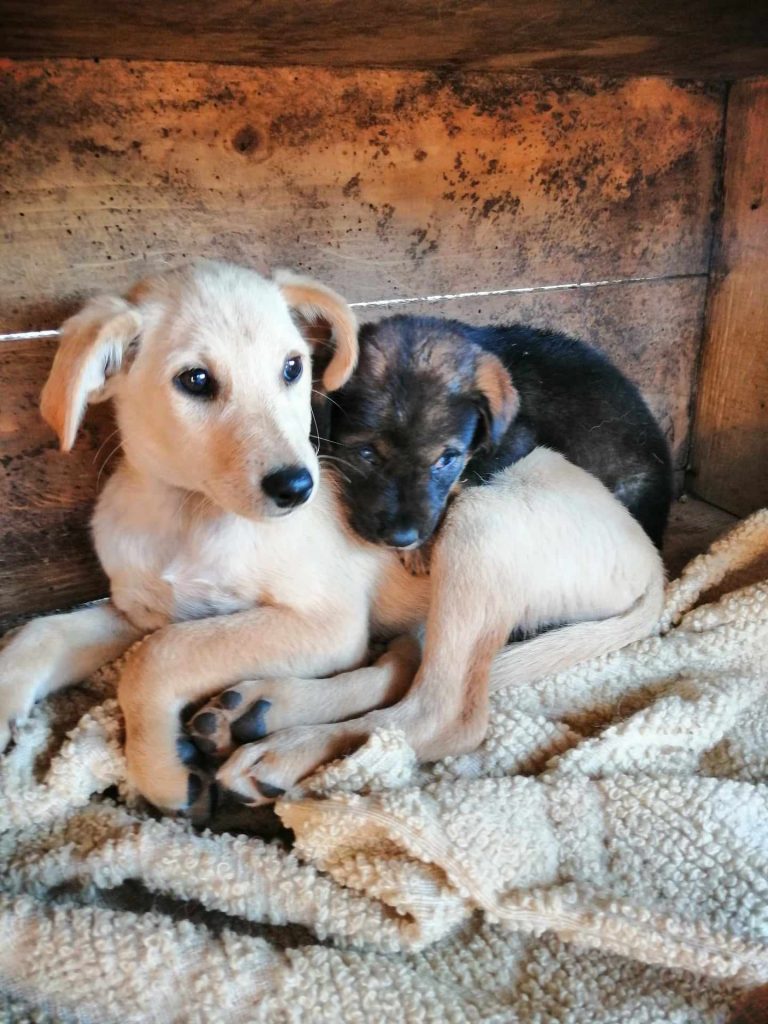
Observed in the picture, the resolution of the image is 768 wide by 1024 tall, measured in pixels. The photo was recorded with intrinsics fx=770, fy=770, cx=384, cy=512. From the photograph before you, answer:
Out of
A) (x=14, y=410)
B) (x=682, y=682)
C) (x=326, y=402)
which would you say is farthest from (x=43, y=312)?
(x=682, y=682)

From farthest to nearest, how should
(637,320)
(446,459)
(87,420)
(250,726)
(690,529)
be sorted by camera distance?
1. (690,529)
2. (637,320)
3. (87,420)
4. (446,459)
5. (250,726)

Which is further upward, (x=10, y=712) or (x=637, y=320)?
(x=637, y=320)

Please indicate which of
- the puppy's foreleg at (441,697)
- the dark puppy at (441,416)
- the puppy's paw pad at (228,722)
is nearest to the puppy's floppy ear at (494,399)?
the dark puppy at (441,416)

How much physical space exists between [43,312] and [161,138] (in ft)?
1.55

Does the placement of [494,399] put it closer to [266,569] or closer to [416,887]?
[266,569]

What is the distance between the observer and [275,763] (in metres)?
1.47

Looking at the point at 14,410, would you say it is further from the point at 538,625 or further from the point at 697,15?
the point at 697,15

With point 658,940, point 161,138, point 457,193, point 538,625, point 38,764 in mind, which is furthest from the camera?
point 457,193

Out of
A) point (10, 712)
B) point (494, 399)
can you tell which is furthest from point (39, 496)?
point (494, 399)

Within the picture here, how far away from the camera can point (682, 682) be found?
1.81 metres

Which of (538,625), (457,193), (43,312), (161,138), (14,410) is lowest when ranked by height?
(538,625)

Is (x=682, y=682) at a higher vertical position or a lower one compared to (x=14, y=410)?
lower

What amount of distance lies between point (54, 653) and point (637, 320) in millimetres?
1992

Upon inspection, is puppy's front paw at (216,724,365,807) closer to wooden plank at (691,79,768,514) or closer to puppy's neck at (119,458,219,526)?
puppy's neck at (119,458,219,526)
